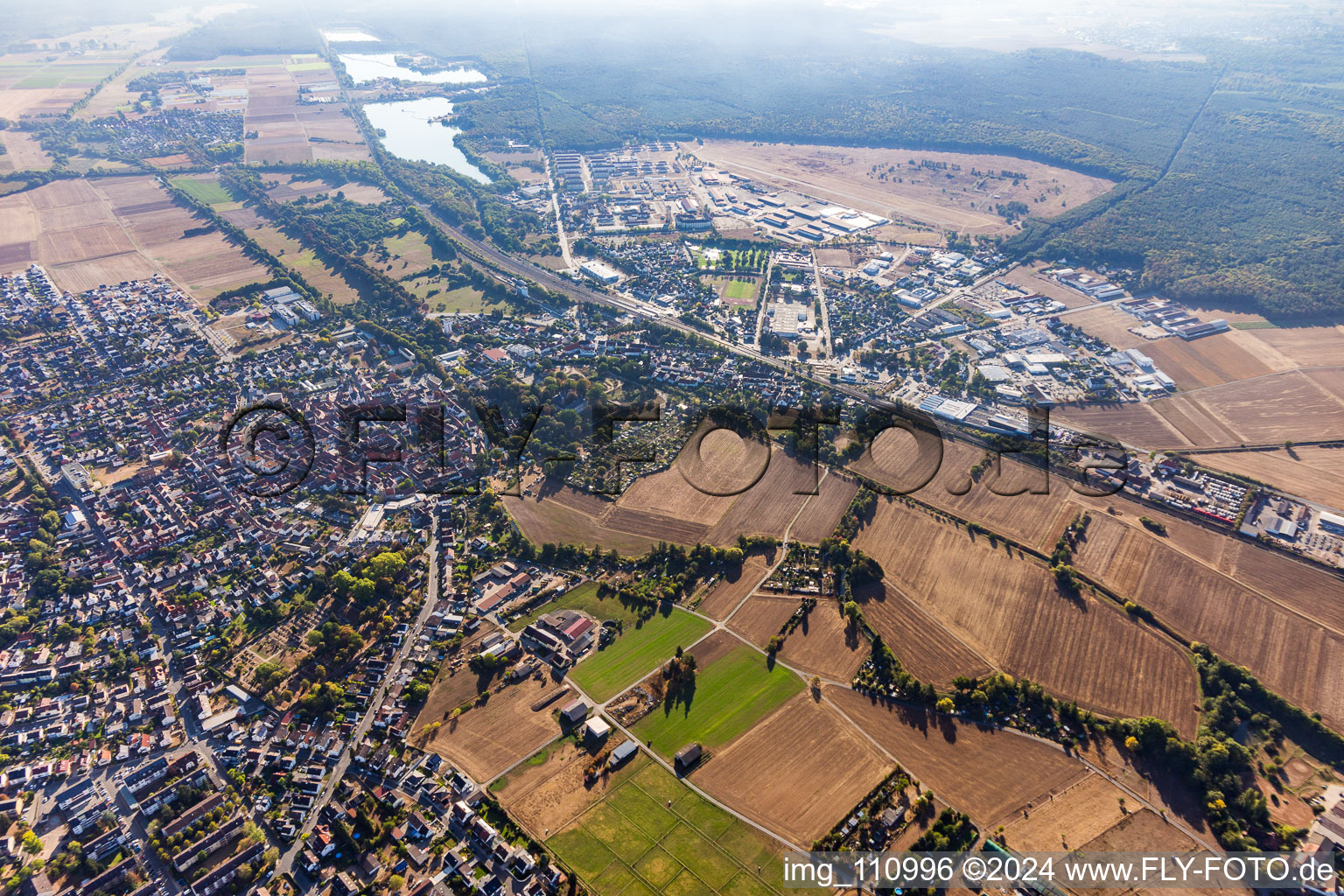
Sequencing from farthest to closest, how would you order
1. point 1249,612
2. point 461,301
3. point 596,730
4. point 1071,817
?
point 461,301 < point 1249,612 < point 596,730 < point 1071,817

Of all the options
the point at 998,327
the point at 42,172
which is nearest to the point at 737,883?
the point at 998,327

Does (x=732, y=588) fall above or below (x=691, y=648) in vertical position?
above

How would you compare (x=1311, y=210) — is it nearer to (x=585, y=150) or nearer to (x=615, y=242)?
(x=615, y=242)

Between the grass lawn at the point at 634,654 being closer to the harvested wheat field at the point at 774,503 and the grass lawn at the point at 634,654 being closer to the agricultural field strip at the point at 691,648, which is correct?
the agricultural field strip at the point at 691,648

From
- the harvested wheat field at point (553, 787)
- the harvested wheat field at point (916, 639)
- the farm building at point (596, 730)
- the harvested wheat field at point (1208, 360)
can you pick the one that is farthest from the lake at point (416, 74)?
the harvested wheat field at point (553, 787)

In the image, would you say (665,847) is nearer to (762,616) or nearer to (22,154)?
(762,616)

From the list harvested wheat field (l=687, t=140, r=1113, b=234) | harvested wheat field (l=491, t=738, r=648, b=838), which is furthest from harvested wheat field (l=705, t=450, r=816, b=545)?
harvested wheat field (l=687, t=140, r=1113, b=234)

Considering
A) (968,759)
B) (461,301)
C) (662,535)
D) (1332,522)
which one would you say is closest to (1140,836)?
(968,759)
